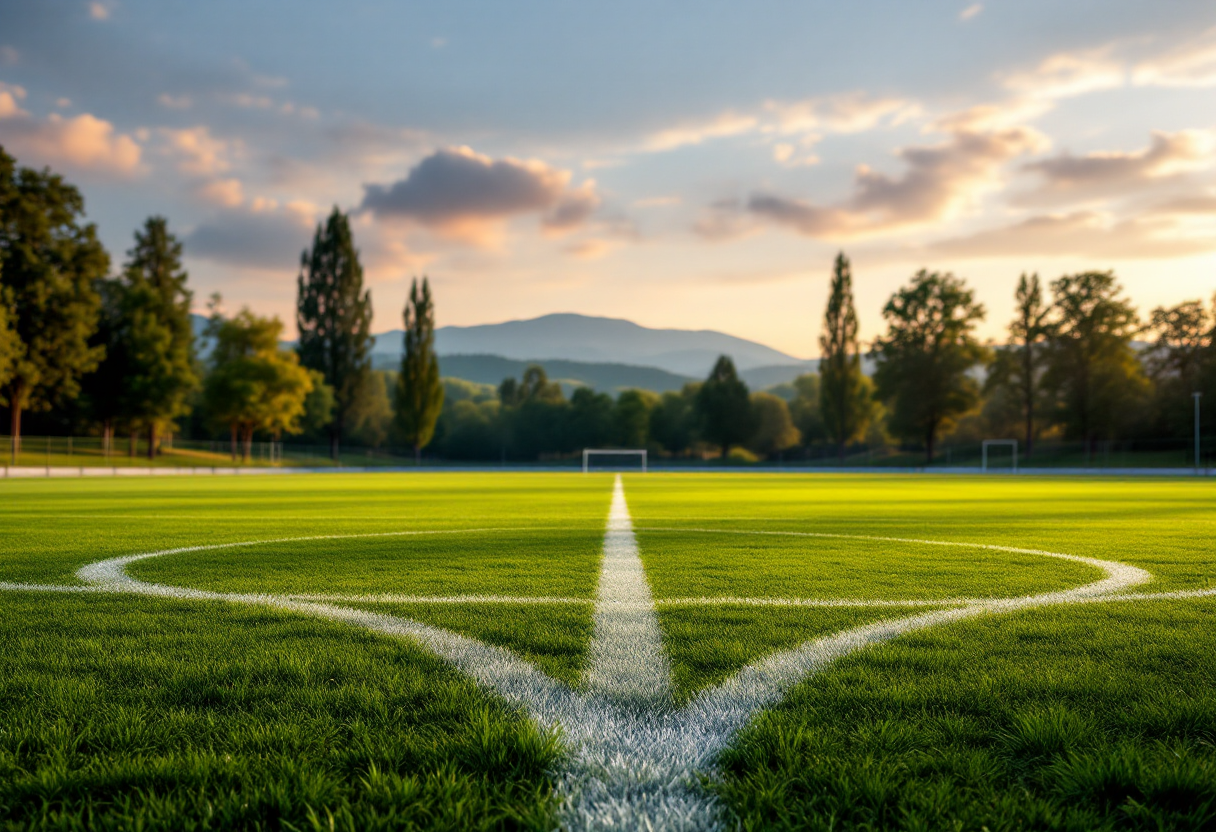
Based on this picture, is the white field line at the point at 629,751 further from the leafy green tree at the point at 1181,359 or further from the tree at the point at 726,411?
the tree at the point at 726,411

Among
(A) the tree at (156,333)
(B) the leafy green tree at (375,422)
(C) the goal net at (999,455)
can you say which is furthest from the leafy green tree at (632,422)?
(A) the tree at (156,333)

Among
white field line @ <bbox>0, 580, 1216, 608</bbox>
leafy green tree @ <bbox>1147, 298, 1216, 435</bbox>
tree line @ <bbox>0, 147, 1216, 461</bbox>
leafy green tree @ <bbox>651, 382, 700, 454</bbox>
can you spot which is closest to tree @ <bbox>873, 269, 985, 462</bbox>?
tree line @ <bbox>0, 147, 1216, 461</bbox>

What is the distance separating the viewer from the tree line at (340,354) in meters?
40.8

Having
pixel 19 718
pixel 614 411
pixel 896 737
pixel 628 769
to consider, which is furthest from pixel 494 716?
pixel 614 411

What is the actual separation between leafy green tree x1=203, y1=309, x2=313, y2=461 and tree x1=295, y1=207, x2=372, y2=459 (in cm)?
765

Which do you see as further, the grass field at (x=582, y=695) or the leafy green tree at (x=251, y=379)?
the leafy green tree at (x=251, y=379)

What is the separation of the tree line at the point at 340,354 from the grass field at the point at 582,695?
39.8 m

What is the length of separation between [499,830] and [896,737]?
1063mm

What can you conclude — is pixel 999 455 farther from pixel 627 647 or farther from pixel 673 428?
pixel 627 647

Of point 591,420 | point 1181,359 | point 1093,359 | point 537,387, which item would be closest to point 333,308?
point 591,420

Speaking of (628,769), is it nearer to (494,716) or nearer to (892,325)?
(494,716)

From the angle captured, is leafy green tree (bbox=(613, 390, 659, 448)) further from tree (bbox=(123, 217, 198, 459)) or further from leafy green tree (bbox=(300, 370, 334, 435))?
tree (bbox=(123, 217, 198, 459))

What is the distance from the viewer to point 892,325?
55125 millimetres

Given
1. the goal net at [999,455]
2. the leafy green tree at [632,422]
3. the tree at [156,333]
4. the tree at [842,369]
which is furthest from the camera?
the leafy green tree at [632,422]
